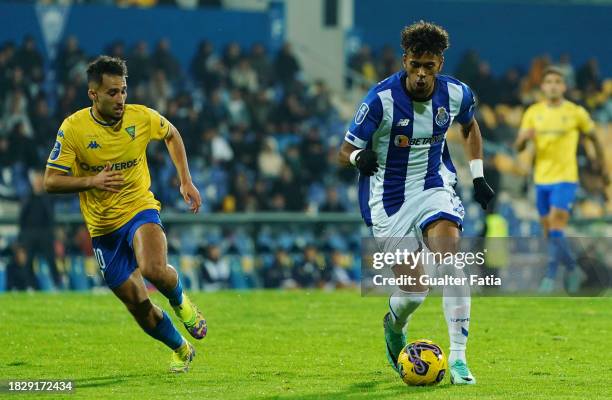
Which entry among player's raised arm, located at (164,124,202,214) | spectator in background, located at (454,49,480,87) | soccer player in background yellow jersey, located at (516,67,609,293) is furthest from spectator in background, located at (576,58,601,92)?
player's raised arm, located at (164,124,202,214)

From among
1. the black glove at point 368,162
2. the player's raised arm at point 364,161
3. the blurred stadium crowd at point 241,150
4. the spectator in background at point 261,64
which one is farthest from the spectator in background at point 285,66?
the black glove at point 368,162

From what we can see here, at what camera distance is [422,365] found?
9.10 metres

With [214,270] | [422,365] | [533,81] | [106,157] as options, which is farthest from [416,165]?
[533,81]

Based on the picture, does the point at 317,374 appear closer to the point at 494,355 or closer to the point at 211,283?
the point at 494,355

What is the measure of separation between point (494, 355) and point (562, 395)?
2.44 metres

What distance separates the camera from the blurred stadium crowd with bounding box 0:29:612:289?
63.6 ft

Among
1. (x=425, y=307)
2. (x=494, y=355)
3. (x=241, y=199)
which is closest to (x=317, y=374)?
(x=494, y=355)

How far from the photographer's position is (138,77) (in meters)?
23.7

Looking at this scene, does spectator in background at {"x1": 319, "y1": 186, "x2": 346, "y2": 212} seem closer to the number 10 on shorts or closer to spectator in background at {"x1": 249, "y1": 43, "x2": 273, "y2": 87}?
spectator in background at {"x1": 249, "y1": 43, "x2": 273, "y2": 87}

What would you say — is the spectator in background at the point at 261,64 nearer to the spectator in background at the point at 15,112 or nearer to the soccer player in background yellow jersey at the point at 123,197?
the spectator in background at the point at 15,112

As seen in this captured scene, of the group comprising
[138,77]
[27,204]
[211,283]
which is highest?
[138,77]

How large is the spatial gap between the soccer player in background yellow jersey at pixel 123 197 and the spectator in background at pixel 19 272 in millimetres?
9068

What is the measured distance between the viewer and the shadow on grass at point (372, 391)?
8.78 metres

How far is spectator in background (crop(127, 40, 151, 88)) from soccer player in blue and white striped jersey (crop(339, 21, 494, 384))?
561 inches
